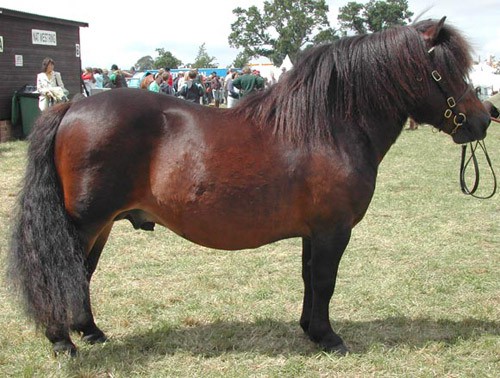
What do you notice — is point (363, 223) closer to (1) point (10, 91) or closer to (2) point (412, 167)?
(2) point (412, 167)

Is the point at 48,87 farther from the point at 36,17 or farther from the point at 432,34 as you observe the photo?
the point at 432,34

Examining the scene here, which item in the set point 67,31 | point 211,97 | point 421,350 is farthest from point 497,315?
point 211,97

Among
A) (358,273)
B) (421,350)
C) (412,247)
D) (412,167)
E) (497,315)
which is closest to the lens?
(421,350)

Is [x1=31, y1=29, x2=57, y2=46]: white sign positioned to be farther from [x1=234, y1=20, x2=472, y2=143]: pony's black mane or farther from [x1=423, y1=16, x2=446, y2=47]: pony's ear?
[x1=423, y1=16, x2=446, y2=47]: pony's ear

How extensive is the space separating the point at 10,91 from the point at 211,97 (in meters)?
16.8

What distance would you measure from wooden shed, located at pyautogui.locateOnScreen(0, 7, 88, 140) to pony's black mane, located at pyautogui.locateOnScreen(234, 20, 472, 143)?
1195 cm

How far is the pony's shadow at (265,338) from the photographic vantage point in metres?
3.62

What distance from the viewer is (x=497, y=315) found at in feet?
13.9

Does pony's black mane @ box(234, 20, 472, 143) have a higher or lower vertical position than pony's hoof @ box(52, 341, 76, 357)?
higher

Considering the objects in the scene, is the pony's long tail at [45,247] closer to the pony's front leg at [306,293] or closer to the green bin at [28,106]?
the pony's front leg at [306,293]

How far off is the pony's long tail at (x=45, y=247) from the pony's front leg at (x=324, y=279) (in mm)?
1481

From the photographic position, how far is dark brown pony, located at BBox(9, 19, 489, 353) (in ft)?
10.9

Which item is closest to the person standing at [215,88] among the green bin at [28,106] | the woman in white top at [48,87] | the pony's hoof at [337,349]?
the green bin at [28,106]

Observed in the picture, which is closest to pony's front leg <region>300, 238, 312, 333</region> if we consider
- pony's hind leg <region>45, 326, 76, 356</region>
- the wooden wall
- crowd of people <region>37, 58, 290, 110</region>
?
pony's hind leg <region>45, 326, 76, 356</region>
